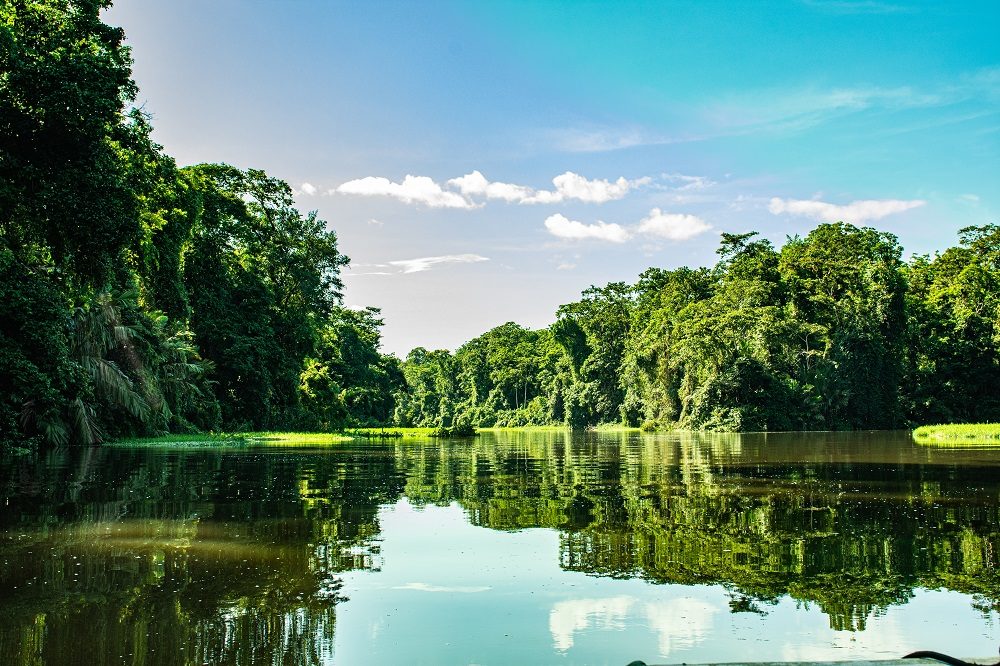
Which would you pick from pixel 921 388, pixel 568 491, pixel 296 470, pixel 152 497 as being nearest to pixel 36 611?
pixel 152 497

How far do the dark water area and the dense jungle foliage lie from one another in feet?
35.3

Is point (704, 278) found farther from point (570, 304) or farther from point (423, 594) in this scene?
point (423, 594)

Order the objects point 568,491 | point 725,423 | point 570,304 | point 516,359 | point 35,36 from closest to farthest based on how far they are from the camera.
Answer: point 568,491 → point 35,36 → point 725,423 → point 570,304 → point 516,359

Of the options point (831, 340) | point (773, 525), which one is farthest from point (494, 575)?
point (831, 340)

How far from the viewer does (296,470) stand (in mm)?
19125

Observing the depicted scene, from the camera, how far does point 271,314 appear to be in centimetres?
5394

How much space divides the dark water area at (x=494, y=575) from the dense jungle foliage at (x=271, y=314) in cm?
1075

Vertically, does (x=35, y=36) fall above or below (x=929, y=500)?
above

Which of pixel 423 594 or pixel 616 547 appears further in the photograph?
pixel 616 547

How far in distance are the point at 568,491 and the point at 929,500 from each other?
577cm

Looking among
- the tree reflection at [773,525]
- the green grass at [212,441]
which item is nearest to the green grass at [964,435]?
the tree reflection at [773,525]

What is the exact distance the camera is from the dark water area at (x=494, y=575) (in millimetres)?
4754

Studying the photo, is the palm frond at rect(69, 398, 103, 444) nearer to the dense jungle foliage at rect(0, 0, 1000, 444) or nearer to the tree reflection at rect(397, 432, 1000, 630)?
the dense jungle foliage at rect(0, 0, 1000, 444)

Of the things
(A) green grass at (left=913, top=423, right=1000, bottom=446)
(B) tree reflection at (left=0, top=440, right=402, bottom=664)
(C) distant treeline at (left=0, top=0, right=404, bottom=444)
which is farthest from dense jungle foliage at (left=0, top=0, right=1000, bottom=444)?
(A) green grass at (left=913, top=423, right=1000, bottom=446)
